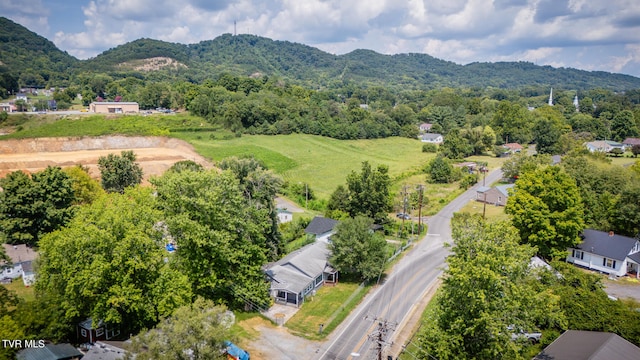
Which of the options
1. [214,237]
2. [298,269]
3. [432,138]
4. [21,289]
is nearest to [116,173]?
[21,289]

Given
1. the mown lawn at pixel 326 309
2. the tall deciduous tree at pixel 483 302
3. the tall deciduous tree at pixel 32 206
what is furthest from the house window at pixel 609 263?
the tall deciduous tree at pixel 32 206

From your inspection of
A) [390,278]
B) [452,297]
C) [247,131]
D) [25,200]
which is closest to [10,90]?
[247,131]

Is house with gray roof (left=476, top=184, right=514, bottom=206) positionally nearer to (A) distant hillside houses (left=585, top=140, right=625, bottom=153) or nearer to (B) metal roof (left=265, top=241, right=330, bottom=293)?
(B) metal roof (left=265, top=241, right=330, bottom=293)

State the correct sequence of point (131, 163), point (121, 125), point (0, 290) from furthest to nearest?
point (121, 125) → point (131, 163) → point (0, 290)

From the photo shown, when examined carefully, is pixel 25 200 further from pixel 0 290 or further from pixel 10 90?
pixel 10 90

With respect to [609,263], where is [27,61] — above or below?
above

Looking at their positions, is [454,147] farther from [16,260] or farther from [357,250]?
[16,260]
